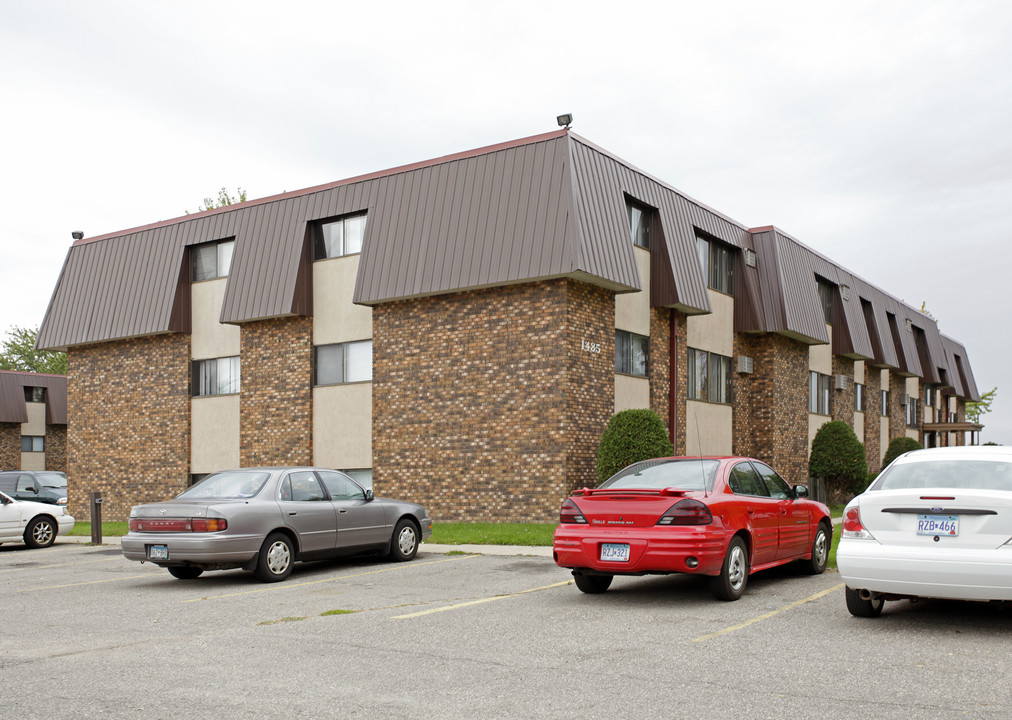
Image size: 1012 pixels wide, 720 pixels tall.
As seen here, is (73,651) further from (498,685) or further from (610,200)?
(610,200)

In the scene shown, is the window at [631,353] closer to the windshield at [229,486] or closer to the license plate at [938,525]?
the windshield at [229,486]

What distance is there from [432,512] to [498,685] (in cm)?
1489

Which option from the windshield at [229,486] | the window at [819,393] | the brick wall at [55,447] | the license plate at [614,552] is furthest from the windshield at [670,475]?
the brick wall at [55,447]

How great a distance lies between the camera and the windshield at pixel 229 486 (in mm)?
12125

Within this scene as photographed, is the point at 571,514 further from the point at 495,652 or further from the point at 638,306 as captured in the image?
the point at 638,306

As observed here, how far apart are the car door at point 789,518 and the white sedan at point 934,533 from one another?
2364 mm

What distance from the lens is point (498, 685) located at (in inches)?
241

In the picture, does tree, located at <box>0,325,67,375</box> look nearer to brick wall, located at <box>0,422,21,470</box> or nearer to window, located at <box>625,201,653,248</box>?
brick wall, located at <box>0,422,21,470</box>

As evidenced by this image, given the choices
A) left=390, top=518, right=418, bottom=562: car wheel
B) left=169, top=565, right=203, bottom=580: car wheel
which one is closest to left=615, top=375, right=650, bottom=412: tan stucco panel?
left=390, top=518, right=418, bottom=562: car wheel

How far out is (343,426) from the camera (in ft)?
74.7

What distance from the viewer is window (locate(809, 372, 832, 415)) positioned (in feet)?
98.1

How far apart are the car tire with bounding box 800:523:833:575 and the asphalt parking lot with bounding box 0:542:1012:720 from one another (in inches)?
15.9

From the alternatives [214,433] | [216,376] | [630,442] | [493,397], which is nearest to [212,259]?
[216,376]

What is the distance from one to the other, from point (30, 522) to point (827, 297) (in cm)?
2408
